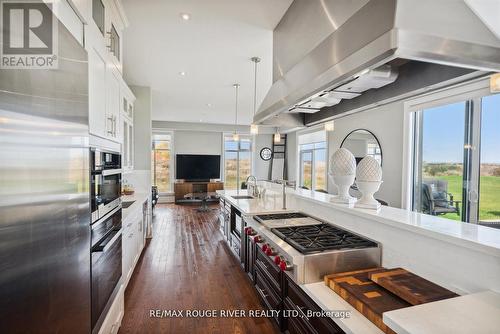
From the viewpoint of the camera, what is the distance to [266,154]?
9.80m

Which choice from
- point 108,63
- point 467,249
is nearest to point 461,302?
point 467,249

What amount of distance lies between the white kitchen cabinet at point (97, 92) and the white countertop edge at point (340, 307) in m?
1.57

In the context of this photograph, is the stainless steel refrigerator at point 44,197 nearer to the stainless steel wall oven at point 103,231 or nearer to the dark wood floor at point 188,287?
the stainless steel wall oven at point 103,231

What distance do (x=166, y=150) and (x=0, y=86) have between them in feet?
28.2

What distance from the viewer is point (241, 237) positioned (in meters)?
3.08

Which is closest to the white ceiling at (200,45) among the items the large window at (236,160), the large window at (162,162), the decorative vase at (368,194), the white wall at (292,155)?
the decorative vase at (368,194)

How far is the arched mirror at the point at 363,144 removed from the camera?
4527mm

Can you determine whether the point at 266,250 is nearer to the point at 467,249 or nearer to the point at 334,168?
the point at 334,168

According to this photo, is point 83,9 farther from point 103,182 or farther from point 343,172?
point 343,172

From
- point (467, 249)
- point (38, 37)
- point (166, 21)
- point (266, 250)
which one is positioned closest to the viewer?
point (38, 37)

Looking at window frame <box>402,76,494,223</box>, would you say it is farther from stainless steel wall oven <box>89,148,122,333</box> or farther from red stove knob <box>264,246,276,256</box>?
stainless steel wall oven <box>89,148,122,333</box>

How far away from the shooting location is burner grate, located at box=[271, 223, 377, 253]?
154 centimetres

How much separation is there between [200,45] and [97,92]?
1728 millimetres

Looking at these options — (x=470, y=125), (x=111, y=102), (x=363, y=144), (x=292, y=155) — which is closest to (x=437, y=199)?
(x=470, y=125)
